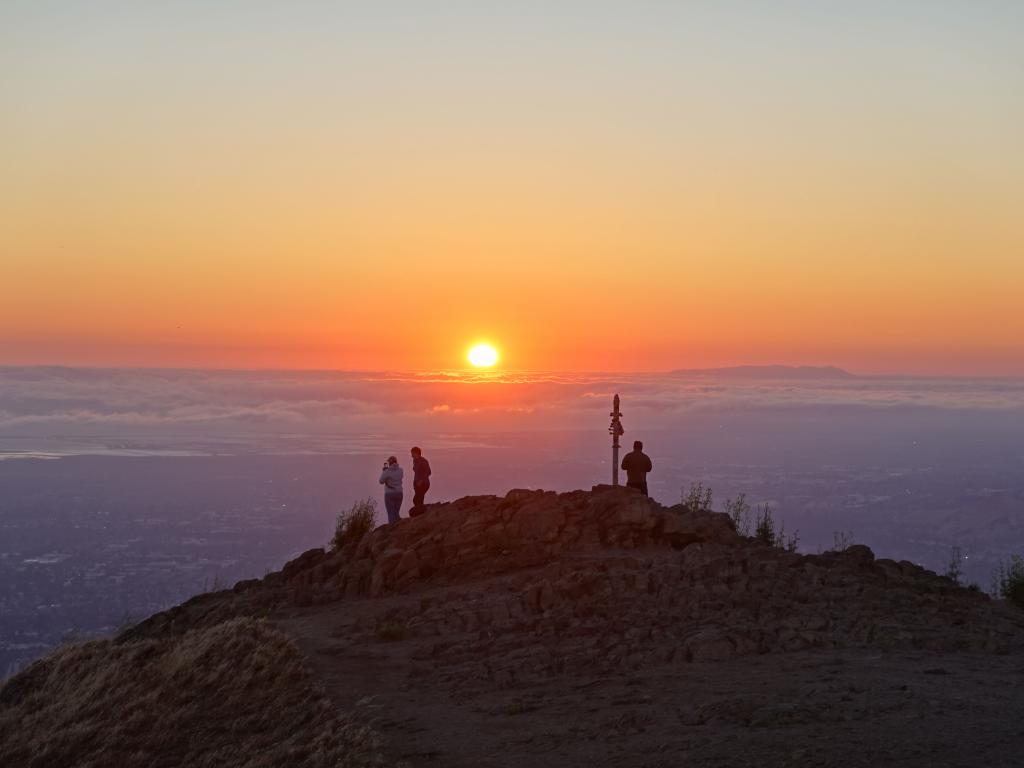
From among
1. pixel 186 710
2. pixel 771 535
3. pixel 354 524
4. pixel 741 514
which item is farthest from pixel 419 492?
pixel 186 710

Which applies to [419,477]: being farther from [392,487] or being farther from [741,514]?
[741,514]

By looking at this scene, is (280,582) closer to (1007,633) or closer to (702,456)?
(1007,633)

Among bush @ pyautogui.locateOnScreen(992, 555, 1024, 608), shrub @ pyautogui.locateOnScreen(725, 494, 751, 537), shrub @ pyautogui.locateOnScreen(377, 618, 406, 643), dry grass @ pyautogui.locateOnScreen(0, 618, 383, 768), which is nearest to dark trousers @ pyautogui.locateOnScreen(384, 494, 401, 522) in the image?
dry grass @ pyautogui.locateOnScreen(0, 618, 383, 768)

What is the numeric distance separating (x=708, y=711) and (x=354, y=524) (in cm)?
1443

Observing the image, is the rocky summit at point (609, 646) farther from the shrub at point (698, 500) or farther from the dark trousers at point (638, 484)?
the shrub at point (698, 500)

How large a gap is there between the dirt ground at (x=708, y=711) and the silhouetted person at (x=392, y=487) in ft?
27.5

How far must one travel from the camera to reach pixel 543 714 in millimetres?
12859

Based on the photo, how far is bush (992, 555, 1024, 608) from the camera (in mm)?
20969

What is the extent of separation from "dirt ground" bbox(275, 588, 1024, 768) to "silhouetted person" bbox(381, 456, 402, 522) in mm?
8371

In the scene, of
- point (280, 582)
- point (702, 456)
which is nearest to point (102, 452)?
point (702, 456)

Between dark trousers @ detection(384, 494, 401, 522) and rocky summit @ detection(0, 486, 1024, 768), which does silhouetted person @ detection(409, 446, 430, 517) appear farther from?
rocky summit @ detection(0, 486, 1024, 768)

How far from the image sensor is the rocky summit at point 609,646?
1152cm

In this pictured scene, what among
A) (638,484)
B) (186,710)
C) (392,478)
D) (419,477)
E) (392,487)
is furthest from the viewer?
(419,477)

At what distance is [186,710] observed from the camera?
15.1 meters
